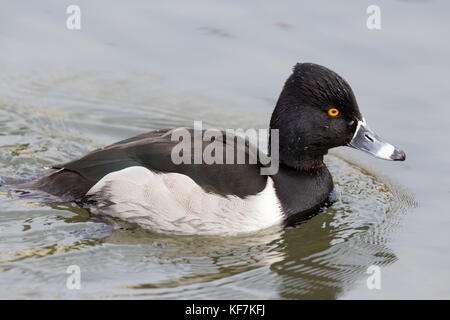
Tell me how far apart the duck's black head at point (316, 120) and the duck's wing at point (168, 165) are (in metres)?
0.41

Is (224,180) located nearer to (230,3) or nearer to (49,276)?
(49,276)

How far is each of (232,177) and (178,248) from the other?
0.77 meters

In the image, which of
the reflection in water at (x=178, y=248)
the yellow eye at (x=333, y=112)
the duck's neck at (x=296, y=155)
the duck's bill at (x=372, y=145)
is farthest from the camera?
the duck's bill at (x=372, y=145)

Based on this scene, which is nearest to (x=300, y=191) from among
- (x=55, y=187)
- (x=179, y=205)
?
(x=179, y=205)

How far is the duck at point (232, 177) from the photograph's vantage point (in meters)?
6.65

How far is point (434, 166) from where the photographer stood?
27.3ft

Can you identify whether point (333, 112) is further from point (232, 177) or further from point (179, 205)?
point (179, 205)

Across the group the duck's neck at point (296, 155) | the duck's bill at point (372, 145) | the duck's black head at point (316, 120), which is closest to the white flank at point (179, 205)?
the duck's neck at point (296, 155)

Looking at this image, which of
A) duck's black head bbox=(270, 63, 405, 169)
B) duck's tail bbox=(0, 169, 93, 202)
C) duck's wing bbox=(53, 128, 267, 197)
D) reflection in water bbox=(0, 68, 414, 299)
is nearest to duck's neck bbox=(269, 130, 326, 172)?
duck's black head bbox=(270, 63, 405, 169)

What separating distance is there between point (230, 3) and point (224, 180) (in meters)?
5.27

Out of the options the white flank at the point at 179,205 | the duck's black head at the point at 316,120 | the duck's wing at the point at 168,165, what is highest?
the duck's black head at the point at 316,120

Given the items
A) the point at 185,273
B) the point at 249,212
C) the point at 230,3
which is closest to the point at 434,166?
the point at 249,212

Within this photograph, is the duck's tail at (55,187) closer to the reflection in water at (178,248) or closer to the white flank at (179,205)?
the reflection in water at (178,248)

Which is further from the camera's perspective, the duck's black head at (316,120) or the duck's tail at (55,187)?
the duck's tail at (55,187)
